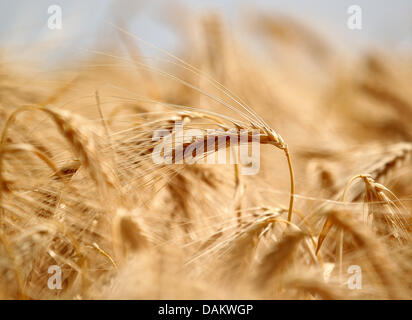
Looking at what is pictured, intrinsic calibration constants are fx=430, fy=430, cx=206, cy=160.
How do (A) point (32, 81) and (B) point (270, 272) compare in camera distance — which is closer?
(B) point (270, 272)

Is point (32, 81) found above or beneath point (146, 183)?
above

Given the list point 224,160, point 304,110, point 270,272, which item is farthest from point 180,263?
point 304,110

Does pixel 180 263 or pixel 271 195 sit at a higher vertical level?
pixel 271 195

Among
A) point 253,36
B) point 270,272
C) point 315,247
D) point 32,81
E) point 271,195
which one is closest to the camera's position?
point 270,272

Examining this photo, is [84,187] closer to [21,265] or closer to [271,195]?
[21,265]

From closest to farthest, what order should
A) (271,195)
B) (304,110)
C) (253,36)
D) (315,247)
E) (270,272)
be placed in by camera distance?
(270,272) < (315,247) < (271,195) < (304,110) < (253,36)

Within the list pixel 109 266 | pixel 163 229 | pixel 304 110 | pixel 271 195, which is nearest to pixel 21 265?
pixel 109 266

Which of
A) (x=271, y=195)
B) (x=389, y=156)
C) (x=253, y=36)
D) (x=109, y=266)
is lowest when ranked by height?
(x=109, y=266)

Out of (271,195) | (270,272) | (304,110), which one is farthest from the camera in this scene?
(304,110)

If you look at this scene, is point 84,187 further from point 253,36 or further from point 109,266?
point 253,36

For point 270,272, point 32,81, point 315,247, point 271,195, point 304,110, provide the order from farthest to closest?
point 304,110
point 271,195
point 32,81
point 315,247
point 270,272
